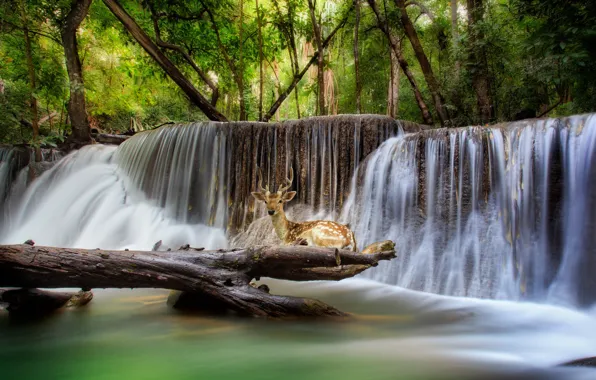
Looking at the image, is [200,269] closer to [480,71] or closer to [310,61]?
[480,71]

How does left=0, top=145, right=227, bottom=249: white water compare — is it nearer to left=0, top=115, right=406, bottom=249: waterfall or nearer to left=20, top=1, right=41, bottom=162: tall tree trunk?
left=0, top=115, right=406, bottom=249: waterfall

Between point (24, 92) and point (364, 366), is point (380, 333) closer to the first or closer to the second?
point (364, 366)

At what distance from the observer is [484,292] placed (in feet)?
18.9

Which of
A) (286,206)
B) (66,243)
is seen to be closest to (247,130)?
(286,206)

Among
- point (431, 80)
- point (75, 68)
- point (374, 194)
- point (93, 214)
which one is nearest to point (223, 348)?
point (374, 194)

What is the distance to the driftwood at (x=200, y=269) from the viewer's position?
3611 mm

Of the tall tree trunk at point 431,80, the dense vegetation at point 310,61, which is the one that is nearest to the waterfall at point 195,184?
the dense vegetation at point 310,61

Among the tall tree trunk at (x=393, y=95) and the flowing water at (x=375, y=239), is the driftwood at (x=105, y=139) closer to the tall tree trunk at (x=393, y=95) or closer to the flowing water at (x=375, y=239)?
the flowing water at (x=375, y=239)

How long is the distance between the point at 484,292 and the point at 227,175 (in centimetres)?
670

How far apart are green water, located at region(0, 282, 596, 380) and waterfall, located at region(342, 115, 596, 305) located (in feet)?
6.41

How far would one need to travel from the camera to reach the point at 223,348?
3.28 metres

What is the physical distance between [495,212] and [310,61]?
11268 millimetres

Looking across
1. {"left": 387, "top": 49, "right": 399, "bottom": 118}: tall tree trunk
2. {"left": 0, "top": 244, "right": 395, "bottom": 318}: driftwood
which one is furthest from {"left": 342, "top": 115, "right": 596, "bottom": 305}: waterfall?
{"left": 387, "top": 49, "right": 399, "bottom": 118}: tall tree trunk

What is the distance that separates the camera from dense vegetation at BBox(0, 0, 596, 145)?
29.9 feet
